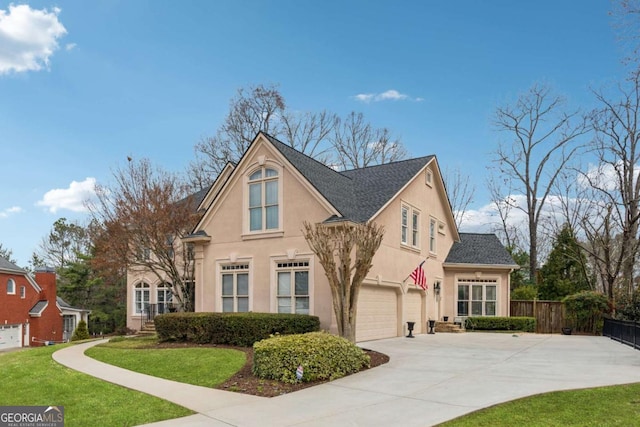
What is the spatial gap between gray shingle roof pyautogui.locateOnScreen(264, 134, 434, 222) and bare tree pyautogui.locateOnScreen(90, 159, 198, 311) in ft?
21.8

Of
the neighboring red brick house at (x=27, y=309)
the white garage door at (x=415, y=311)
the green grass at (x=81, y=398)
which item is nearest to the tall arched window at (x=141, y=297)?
the neighboring red brick house at (x=27, y=309)

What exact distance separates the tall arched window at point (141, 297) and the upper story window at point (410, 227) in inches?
651

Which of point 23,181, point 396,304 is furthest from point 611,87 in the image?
point 23,181

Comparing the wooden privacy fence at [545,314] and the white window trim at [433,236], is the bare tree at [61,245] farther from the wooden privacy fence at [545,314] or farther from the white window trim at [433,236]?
the wooden privacy fence at [545,314]

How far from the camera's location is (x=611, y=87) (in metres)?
29.0

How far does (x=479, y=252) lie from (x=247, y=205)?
1420 cm

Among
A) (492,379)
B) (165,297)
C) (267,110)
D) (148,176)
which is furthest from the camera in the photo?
(267,110)

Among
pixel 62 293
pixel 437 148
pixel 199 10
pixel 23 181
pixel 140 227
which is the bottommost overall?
pixel 62 293

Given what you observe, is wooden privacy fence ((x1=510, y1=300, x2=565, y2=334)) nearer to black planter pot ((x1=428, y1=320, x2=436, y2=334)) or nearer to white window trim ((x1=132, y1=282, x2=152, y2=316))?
black planter pot ((x1=428, y1=320, x2=436, y2=334))

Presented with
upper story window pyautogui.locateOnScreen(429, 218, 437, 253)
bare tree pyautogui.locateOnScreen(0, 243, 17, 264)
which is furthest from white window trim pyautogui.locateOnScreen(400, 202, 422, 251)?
bare tree pyautogui.locateOnScreen(0, 243, 17, 264)

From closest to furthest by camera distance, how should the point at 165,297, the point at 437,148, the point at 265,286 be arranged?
1. the point at 265,286
2. the point at 165,297
3. the point at 437,148

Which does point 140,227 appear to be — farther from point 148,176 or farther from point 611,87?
point 611,87

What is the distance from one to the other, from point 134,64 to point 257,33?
5415 mm

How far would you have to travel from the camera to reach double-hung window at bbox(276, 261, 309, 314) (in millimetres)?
17672
